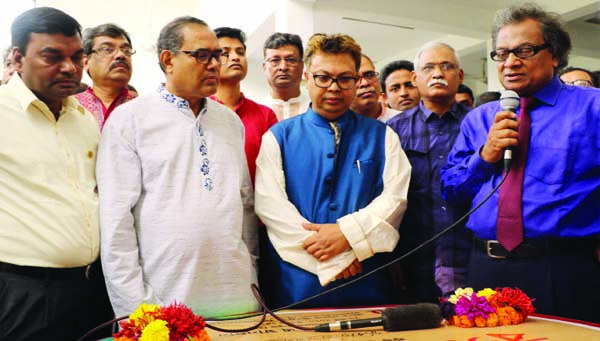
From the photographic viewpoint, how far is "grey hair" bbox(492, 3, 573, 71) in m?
2.02

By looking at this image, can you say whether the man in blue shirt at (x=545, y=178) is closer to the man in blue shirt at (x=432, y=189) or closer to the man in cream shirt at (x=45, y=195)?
the man in blue shirt at (x=432, y=189)

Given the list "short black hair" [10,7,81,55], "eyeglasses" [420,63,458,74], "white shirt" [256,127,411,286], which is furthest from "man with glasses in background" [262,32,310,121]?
"short black hair" [10,7,81,55]

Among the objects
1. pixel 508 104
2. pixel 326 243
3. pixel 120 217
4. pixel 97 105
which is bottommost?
pixel 326 243

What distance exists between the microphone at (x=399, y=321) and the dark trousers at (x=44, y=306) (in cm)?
87

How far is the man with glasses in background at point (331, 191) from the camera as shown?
1.99 meters

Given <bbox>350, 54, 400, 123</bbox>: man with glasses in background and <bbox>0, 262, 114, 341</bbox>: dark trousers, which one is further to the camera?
<bbox>350, 54, 400, 123</bbox>: man with glasses in background

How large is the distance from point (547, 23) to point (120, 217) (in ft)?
5.59

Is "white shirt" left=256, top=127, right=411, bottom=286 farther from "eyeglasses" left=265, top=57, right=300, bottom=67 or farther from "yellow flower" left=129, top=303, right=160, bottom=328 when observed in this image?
"eyeglasses" left=265, top=57, right=300, bottom=67

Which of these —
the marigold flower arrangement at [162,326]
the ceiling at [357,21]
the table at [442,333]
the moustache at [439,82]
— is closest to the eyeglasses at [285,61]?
the moustache at [439,82]

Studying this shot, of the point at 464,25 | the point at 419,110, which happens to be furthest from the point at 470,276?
the point at 464,25

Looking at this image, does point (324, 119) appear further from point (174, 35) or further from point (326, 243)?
point (174, 35)

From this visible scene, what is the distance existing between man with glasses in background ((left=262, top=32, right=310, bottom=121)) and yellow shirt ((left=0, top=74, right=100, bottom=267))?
1560 millimetres

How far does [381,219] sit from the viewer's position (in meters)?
2.01

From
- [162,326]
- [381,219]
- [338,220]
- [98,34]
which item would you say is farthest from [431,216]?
[98,34]
